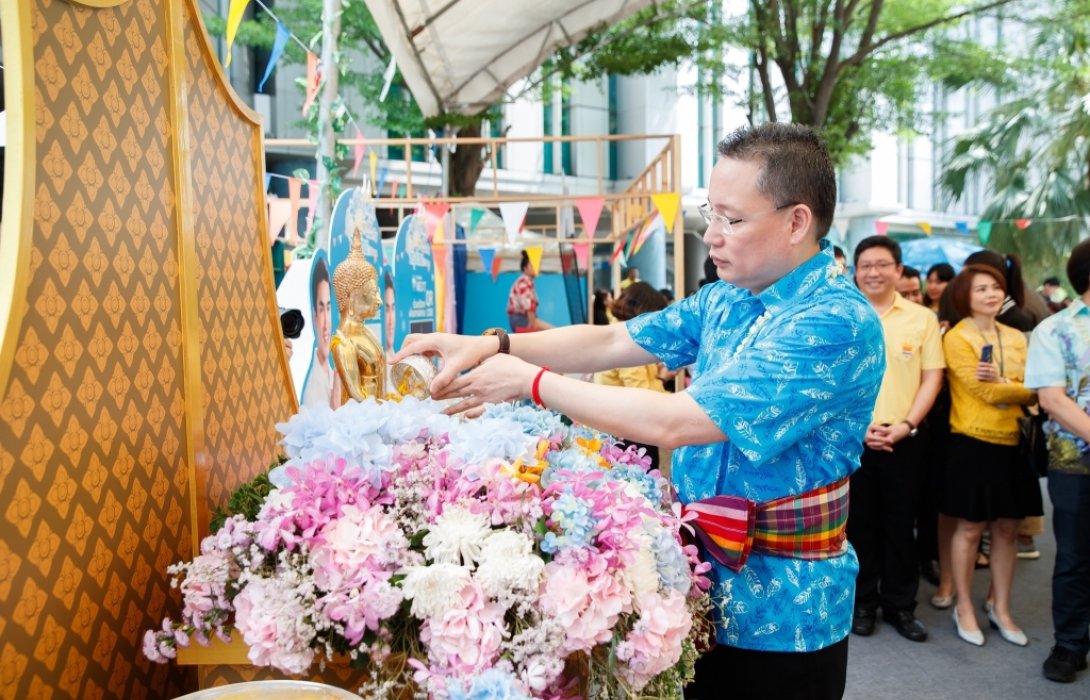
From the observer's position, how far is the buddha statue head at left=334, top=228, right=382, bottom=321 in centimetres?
181

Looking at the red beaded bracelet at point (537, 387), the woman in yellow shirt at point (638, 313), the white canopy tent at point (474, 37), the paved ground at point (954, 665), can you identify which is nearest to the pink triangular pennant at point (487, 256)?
the white canopy tent at point (474, 37)

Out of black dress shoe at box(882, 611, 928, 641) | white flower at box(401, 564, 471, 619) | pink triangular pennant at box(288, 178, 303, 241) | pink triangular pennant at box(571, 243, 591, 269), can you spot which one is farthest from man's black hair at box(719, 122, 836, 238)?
pink triangular pennant at box(571, 243, 591, 269)

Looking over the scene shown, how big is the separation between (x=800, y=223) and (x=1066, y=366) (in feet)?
8.12

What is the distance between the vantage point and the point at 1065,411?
131 inches

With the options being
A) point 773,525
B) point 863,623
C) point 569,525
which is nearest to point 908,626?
point 863,623

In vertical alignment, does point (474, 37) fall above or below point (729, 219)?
above

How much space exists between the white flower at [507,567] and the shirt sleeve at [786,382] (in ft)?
1.48

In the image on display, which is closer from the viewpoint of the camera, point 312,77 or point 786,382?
point 786,382

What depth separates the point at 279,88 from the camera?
14.4 m

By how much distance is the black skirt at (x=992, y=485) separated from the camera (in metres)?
3.94

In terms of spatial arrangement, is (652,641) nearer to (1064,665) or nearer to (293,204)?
(1064,665)

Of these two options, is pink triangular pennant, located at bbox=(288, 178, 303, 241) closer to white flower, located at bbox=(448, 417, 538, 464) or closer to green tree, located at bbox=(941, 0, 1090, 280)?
white flower, located at bbox=(448, 417, 538, 464)

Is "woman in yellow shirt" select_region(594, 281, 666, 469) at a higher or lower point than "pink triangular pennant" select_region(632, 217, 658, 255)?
lower

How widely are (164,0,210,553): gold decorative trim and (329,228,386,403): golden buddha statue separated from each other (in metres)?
0.32
